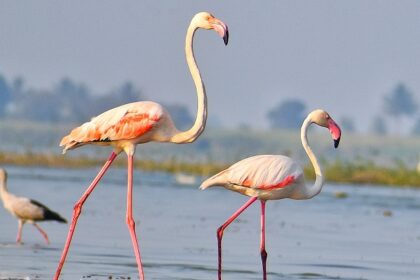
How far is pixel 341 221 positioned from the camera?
78.2ft

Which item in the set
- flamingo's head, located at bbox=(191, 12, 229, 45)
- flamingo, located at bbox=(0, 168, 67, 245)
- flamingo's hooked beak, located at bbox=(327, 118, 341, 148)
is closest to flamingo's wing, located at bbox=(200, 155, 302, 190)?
flamingo's hooked beak, located at bbox=(327, 118, 341, 148)

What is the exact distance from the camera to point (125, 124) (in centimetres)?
1292

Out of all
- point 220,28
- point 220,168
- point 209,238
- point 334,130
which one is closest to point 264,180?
point 334,130

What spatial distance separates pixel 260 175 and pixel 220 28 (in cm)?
175

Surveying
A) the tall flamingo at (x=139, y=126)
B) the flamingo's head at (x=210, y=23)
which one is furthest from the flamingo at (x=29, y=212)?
the flamingo's head at (x=210, y=23)

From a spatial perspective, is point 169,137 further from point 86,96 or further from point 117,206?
point 86,96

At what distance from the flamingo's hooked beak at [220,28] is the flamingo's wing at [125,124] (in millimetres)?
937

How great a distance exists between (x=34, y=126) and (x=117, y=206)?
7115cm

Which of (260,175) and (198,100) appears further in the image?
(260,175)

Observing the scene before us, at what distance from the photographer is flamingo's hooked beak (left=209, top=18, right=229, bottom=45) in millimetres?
12523

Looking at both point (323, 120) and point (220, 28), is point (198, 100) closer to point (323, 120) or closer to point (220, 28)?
point (220, 28)

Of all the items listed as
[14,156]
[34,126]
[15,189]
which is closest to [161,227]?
[15,189]

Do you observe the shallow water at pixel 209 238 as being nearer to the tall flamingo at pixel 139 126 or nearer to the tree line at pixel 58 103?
the tall flamingo at pixel 139 126

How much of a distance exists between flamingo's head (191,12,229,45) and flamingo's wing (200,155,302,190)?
163 centimetres
